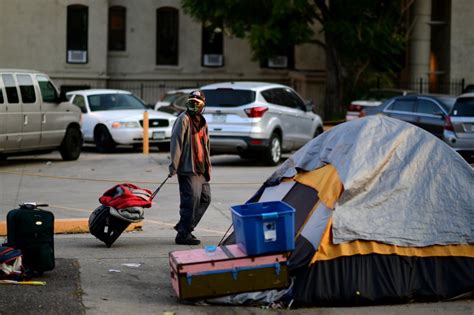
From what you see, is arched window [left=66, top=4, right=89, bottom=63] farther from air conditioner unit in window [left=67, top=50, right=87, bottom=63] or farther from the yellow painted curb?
the yellow painted curb

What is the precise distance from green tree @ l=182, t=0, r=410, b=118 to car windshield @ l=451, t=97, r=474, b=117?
11.1 m

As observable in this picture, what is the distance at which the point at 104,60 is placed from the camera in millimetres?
37406

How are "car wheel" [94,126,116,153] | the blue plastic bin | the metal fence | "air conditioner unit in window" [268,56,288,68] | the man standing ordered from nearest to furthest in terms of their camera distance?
the blue plastic bin < the man standing < "car wheel" [94,126,116,153] < the metal fence < "air conditioner unit in window" [268,56,288,68]

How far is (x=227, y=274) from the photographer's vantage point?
839cm

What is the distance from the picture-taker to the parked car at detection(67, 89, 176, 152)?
2480cm

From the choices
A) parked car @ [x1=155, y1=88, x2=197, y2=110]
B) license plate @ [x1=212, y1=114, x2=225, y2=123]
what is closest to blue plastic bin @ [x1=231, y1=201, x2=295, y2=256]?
license plate @ [x1=212, y1=114, x2=225, y2=123]

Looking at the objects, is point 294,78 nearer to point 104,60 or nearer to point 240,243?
point 104,60

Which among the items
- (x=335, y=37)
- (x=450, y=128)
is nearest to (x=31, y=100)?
(x=450, y=128)

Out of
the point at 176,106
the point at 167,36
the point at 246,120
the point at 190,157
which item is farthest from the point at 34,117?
the point at 167,36

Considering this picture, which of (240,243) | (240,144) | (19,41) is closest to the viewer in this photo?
(240,243)

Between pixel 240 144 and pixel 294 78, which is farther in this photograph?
pixel 294 78

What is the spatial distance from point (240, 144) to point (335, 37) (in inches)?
541

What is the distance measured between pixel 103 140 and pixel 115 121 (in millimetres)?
676

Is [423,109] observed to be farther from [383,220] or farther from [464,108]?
[383,220]
